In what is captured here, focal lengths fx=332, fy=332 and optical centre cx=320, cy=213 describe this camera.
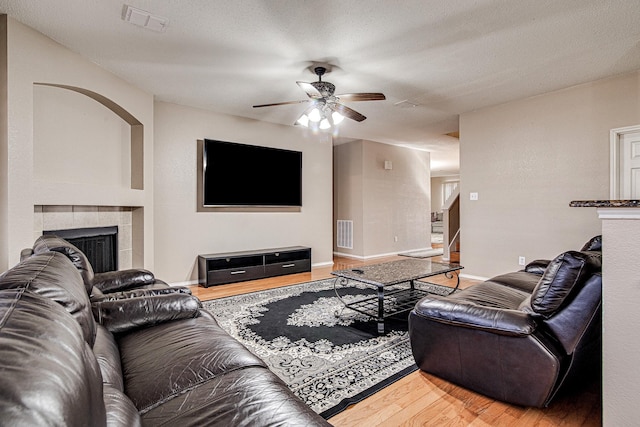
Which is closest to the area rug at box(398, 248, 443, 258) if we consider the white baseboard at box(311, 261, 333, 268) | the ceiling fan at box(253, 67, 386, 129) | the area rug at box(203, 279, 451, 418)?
the white baseboard at box(311, 261, 333, 268)

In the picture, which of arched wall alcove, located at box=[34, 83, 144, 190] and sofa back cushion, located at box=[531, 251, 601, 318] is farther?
arched wall alcove, located at box=[34, 83, 144, 190]

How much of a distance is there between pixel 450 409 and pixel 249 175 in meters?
4.11

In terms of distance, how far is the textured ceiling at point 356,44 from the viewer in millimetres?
2352

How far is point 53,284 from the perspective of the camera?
1.06m

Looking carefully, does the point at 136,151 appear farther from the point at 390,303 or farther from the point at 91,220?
the point at 390,303

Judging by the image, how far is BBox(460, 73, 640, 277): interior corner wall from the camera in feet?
12.1

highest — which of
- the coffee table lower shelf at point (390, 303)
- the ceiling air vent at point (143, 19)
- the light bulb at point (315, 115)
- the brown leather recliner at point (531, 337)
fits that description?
the ceiling air vent at point (143, 19)

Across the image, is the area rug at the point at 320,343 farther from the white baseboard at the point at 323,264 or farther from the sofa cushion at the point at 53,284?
the white baseboard at the point at 323,264

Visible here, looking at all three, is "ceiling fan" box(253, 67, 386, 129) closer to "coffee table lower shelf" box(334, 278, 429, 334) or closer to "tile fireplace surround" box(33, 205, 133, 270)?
"coffee table lower shelf" box(334, 278, 429, 334)

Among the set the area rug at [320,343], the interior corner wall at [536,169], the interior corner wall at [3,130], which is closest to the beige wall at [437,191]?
the interior corner wall at [536,169]

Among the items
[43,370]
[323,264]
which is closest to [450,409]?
[43,370]

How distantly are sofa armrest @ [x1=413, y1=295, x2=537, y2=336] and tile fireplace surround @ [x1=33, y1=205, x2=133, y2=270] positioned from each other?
3.07 m

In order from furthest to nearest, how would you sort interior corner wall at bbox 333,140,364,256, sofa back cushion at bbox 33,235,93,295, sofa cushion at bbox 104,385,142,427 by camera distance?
1. interior corner wall at bbox 333,140,364,256
2. sofa back cushion at bbox 33,235,93,295
3. sofa cushion at bbox 104,385,142,427

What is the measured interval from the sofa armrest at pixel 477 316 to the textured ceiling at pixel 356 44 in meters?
2.02
